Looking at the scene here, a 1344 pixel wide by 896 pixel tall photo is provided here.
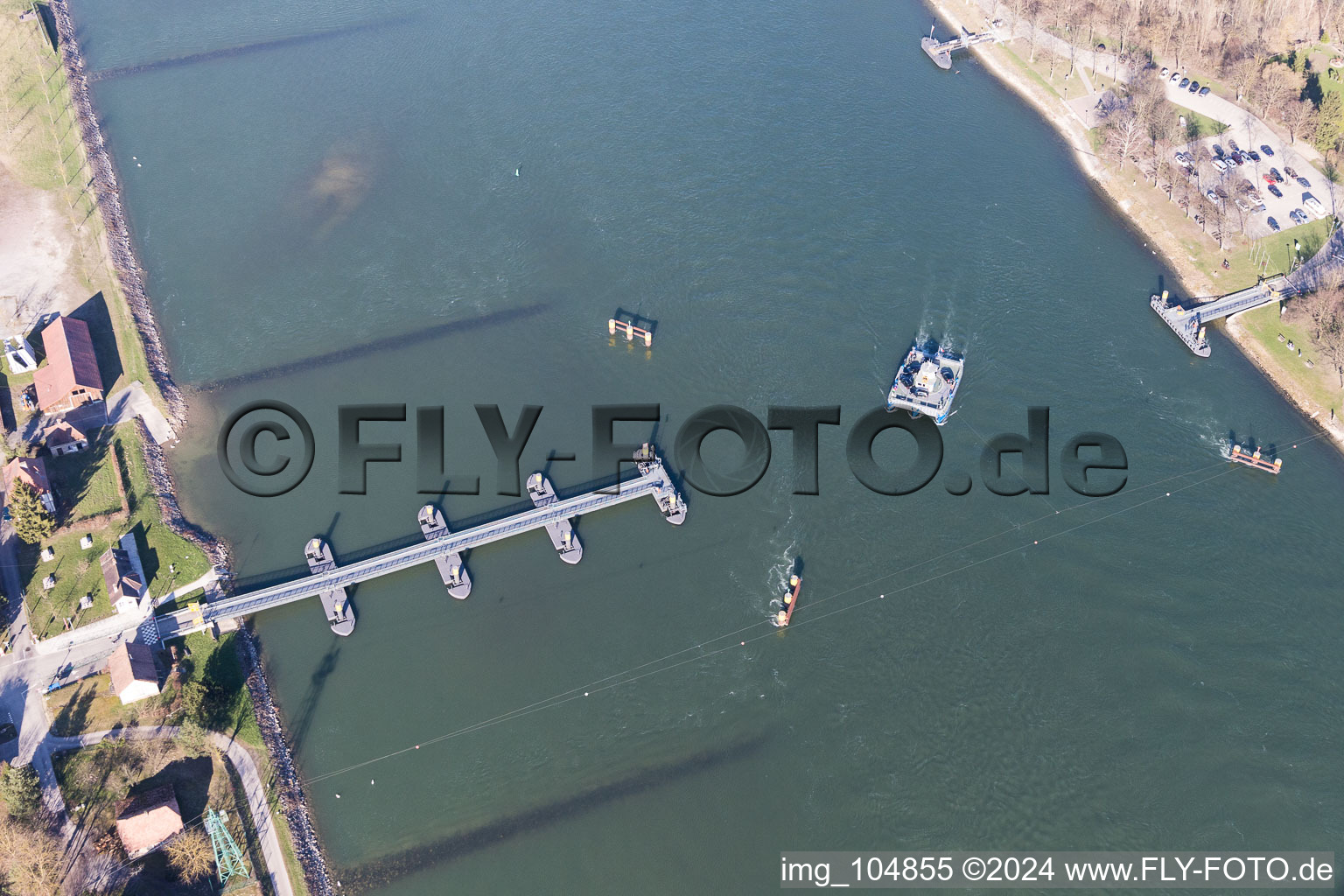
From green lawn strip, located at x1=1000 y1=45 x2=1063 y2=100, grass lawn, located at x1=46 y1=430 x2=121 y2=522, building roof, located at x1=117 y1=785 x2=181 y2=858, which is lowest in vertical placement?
building roof, located at x1=117 y1=785 x2=181 y2=858

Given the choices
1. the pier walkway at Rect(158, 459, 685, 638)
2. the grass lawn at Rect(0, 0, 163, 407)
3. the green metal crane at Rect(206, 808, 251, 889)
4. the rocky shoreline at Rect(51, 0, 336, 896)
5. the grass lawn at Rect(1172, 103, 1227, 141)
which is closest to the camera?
the green metal crane at Rect(206, 808, 251, 889)

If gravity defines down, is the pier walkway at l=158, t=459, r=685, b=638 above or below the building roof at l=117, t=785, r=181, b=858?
above

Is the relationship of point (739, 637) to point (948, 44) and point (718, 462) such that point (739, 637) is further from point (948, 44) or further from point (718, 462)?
point (948, 44)

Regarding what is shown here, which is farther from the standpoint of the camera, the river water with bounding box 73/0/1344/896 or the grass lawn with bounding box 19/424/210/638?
the grass lawn with bounding box 19/424/210/638

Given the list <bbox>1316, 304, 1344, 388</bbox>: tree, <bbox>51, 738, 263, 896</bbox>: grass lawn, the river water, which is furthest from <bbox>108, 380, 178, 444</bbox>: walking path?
<bbox>1316, 304, 1344, 388</bbox>: tree

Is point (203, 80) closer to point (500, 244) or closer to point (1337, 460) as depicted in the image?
point (500, 244)

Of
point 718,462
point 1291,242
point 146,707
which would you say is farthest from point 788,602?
point 1291,242

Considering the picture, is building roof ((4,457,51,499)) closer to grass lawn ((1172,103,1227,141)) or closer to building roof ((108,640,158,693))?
building roof ((108,640,158,693))

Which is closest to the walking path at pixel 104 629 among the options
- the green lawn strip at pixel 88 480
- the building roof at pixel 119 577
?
the building roof at pixel 119 577
